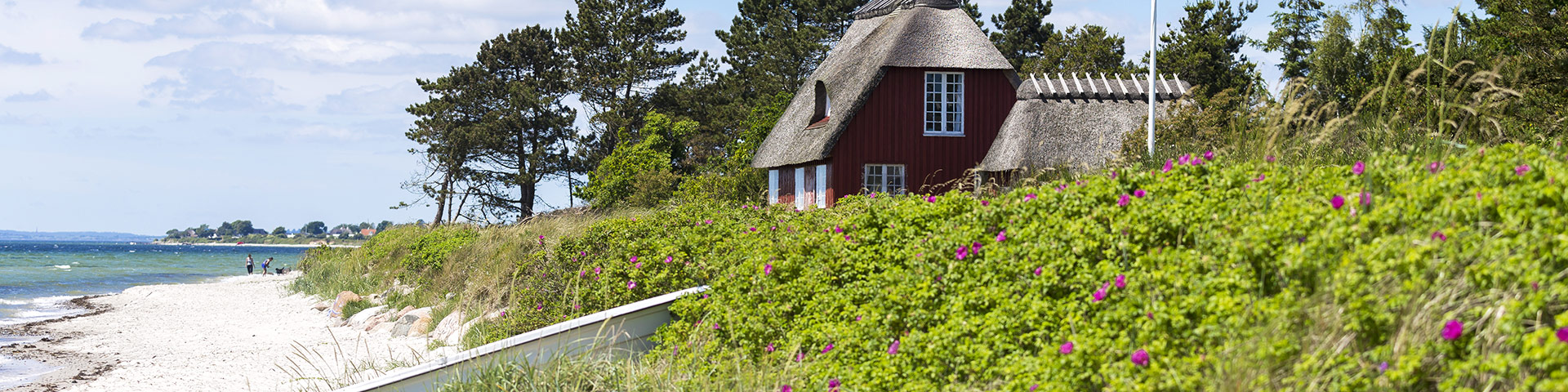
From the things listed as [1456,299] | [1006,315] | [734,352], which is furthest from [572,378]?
[1456,299]

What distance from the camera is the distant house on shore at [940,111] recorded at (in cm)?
1908

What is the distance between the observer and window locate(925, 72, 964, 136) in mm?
20453

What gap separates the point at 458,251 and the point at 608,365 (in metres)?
11.4

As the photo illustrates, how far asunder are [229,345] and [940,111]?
497 inches

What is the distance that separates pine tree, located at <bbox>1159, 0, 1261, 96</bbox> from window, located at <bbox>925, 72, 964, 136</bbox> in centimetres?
1530

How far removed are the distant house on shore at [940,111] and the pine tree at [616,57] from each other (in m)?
20.8

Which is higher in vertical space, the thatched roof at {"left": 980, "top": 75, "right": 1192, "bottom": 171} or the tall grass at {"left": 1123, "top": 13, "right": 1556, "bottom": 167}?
the thatched roof at {"left": 980, "top": 75, "right": 1192, "bottom": 171}

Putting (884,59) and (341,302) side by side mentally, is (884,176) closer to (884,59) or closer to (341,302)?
(884,59)

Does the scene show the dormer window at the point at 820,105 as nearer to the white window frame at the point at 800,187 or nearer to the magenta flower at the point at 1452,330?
the white window frame at the point at 800,187

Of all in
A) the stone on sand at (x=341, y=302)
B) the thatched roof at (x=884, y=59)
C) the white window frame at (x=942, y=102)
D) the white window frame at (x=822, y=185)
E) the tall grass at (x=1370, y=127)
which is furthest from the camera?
the white window frame at (x=822, y=185)

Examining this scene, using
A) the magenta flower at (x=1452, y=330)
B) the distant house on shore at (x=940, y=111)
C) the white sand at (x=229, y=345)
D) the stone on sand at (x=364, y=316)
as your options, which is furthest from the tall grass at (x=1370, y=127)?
the stone on sand at (x=364, y=316)

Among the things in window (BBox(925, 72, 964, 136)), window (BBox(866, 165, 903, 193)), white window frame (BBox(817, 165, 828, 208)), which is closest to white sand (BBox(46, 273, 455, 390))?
white window frame (BBox(817, 165, 828, 208))

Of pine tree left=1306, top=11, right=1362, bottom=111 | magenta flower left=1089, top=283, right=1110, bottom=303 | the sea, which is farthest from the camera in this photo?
pine tree left=1306, top=11, right=1362, bottom=111

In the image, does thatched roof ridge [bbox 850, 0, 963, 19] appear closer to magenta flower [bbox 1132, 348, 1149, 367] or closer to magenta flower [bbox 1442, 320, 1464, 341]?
magenta flower [bbox 1132, 348, 1149, 367]
